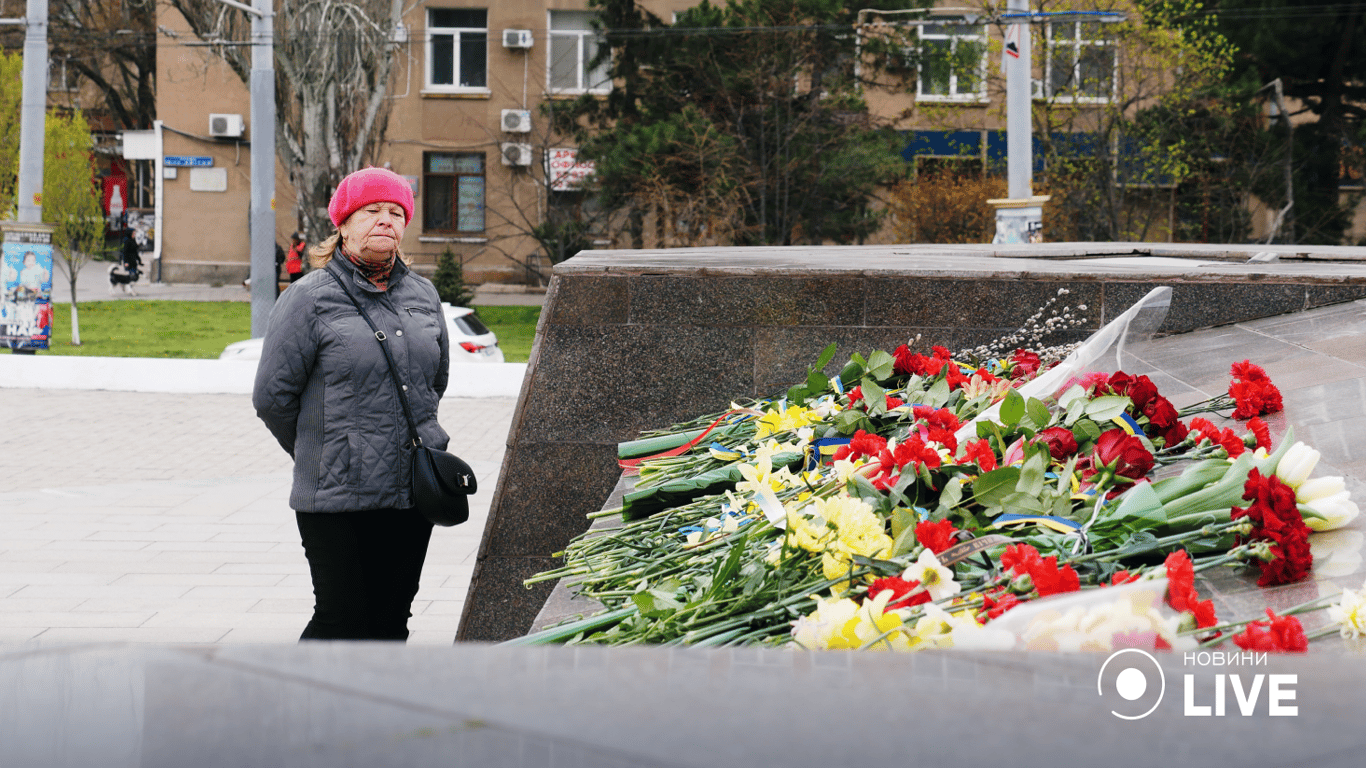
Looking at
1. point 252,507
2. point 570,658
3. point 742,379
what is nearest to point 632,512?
point 742,379

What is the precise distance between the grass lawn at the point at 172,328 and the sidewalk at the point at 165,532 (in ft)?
20.7

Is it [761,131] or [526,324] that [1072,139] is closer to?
[761,131]

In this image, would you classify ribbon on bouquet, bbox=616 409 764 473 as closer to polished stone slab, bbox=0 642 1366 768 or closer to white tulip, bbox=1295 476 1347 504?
white tulip, bbox=1295 476 1347 504

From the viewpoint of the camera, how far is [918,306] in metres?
4.68

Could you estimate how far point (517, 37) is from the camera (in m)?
28.1

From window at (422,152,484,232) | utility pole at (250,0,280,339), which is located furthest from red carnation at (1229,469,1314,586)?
window at (422,152,484,232)

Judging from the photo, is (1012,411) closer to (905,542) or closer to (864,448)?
(864,448)

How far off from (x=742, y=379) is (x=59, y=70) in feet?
134

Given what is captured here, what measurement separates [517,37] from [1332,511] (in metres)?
27.6

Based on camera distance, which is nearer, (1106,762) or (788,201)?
(1106,762)

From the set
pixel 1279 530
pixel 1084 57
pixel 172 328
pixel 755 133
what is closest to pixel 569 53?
pixel 755 133

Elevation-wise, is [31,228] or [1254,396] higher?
[31,228]

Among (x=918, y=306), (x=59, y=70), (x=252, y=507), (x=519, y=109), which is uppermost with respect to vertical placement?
(x=59, y=70)

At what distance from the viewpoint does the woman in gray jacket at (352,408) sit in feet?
11.3
